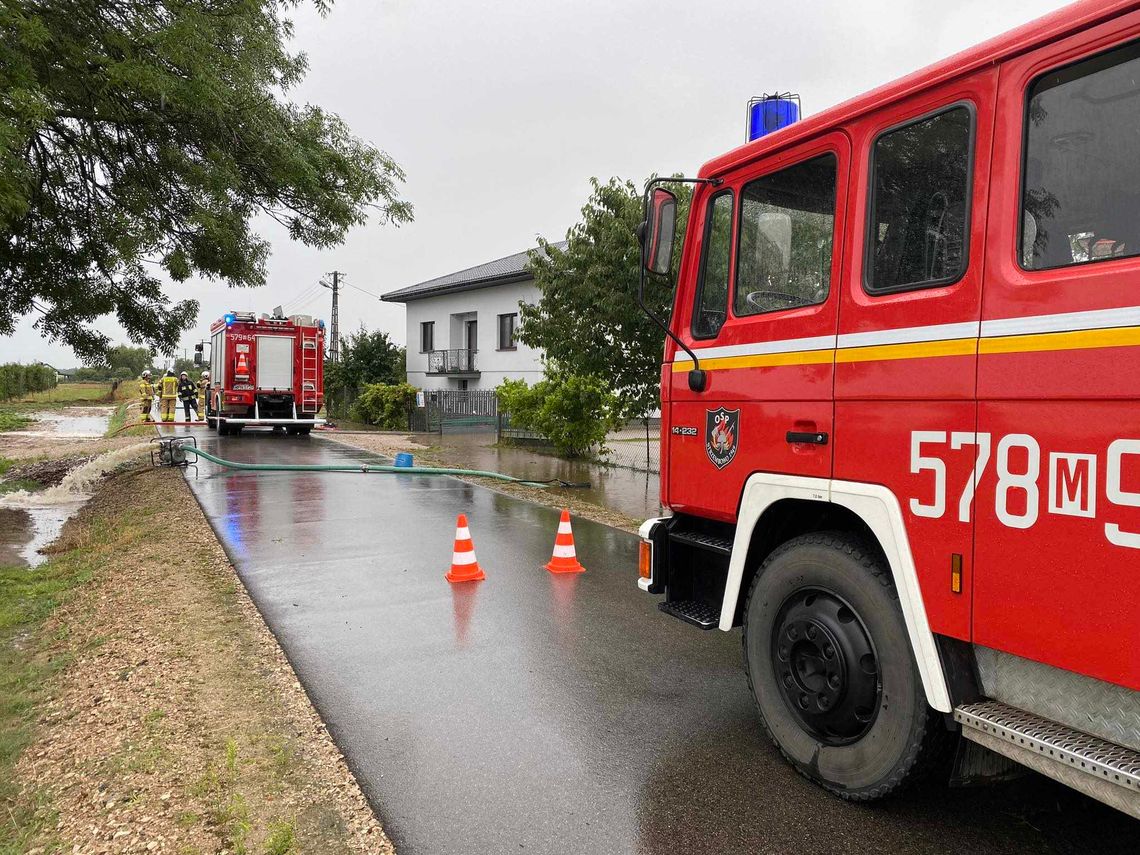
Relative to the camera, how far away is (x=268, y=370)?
827 inches

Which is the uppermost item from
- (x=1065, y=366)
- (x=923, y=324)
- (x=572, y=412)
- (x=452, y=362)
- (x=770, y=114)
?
(x=770, y=114)

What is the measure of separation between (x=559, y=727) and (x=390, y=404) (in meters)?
22.9

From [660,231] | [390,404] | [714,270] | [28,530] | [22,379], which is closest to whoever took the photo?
[660,231]

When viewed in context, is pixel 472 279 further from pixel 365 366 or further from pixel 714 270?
pixel 714 270

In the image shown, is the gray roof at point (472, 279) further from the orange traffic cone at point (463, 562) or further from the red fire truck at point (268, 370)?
the orange traffic cone at point (463, 562)

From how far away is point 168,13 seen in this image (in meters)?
7.83

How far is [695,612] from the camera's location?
3787 millimetres

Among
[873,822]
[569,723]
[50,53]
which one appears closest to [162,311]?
[50,53]

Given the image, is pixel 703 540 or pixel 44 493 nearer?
pixel 703 540

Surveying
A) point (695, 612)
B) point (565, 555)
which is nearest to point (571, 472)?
point (565, 555)

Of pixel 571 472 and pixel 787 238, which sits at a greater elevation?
pixel 787 238

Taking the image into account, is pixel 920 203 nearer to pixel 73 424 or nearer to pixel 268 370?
pixel 268 370

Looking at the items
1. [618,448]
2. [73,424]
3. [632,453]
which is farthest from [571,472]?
[73,424]

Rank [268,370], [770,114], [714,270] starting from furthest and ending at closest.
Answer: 1. [268,370]
2. [770,114]
3. [714,270]
